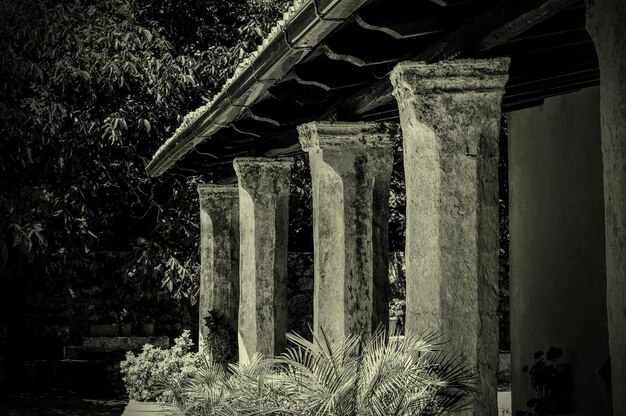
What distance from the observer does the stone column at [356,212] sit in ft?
23.0

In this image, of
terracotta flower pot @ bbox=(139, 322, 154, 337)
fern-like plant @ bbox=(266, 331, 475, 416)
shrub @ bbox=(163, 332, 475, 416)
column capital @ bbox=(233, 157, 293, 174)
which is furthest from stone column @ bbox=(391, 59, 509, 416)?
terracotta flower pot @ bbox=(139, 322, 154, 337)

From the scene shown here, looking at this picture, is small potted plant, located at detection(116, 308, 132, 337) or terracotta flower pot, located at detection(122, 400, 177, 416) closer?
terracotta flower pot, located at detection(122, 400, 177, 416)

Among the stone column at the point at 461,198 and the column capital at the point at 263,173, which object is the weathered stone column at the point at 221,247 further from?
the stone column at the point at 461,198

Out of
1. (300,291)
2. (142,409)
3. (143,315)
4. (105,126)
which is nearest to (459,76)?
(142,409)

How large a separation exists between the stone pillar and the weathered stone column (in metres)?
4.02

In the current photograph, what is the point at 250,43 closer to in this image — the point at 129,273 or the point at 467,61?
the point at 129,273

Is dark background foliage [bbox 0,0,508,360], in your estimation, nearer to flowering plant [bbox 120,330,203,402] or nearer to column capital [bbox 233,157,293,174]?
flowering plant [bbox 120,330,203,402]

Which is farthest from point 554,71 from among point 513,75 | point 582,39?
point 582,39

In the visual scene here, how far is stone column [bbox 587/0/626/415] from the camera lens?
143 inches

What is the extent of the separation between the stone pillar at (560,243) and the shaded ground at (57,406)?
272 inches

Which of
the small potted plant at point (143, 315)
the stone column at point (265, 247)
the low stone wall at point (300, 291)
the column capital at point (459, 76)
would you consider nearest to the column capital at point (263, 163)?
the stone column at point (265, 247)

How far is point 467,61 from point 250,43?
39.5 feet

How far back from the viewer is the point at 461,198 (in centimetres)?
510

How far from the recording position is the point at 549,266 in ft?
28.2
